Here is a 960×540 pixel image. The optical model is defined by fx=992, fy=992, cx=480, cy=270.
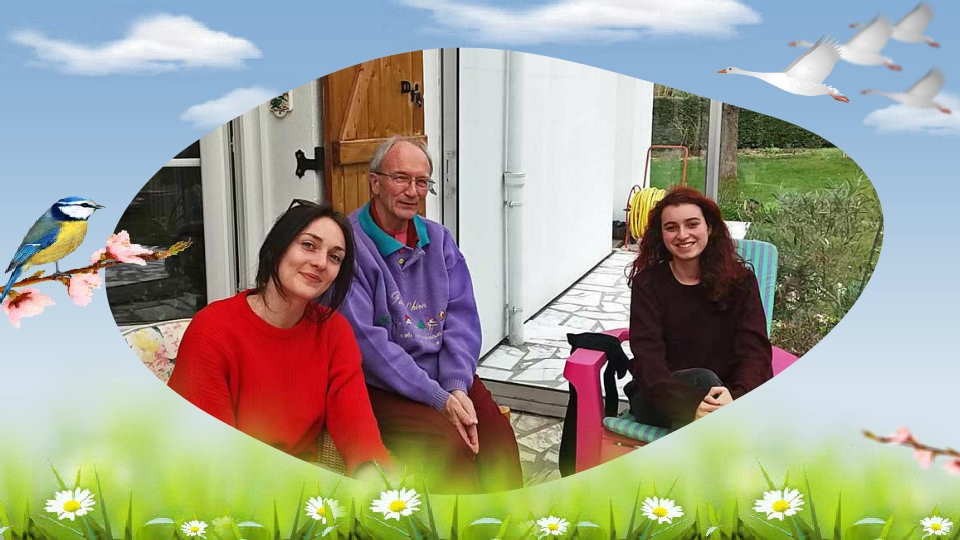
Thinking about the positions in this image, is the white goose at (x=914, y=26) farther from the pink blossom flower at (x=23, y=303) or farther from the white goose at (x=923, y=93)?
the pink blossom flower at (x=23, y=303)

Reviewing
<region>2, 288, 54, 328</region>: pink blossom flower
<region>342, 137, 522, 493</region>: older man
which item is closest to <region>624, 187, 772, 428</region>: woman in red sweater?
<region>342, 137, 522, 493</region>: older man

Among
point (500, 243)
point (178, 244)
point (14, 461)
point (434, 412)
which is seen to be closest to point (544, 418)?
point (434, 412)

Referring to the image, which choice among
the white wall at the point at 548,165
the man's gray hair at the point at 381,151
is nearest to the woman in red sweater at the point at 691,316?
the white wall at the point at 548,165

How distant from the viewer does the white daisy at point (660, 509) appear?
2461 mm

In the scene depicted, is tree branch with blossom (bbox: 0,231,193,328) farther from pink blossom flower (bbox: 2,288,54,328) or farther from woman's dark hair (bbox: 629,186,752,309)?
woman's dark hair (bbox: 629,186,752,309)

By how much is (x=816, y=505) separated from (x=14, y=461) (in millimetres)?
2011

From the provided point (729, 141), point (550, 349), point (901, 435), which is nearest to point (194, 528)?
point (550, 349)

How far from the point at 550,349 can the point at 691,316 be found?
0.35 metres

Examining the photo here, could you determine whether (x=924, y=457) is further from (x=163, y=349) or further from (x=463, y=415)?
(x=163, y=349)

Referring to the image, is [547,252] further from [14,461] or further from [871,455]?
[14,461]

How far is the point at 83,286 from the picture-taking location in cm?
239

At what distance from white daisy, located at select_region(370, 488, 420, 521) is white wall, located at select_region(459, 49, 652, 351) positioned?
0.42 m

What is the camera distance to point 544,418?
2.42m

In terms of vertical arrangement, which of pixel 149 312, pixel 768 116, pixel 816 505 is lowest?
pixel 816 505
